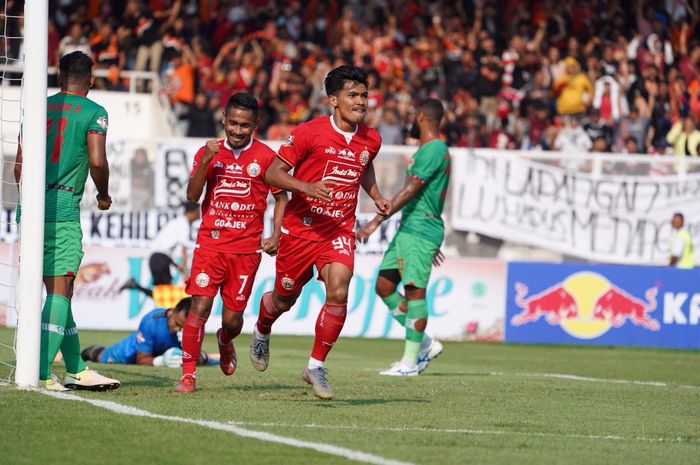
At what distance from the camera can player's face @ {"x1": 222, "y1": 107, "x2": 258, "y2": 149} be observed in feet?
31.3

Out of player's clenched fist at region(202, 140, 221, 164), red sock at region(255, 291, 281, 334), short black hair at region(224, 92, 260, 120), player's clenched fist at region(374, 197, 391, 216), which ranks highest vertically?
short black hair at region(224, 92, 260, 120)

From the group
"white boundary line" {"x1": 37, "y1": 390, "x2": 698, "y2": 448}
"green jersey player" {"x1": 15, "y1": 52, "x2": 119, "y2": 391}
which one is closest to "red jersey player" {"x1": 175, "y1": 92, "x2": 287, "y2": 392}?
"green jersey player" {"x1": 15, "y1": 52, "x2": 119, "y2": 391}

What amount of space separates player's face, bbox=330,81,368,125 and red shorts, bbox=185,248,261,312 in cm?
136

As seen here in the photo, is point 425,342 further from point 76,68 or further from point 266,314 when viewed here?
point 76,68

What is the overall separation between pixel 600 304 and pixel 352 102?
12.5m

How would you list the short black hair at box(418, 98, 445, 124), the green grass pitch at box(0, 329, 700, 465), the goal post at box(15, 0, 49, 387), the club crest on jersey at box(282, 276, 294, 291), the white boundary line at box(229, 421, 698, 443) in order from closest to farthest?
the green grass pitch at box(0, 329, 700, 465), the white boundary line at box(229, 421, 698, 443), the goal post at box(15, 0, 49, 387), the club crest on jersey at box(282, 276, 294, 291), the short black hair at box(418, 98, 445, 124)

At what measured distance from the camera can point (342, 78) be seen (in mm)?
9172

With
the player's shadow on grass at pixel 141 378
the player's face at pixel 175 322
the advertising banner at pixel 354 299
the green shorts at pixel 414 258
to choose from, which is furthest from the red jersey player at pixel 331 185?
the advertising banner at pixel 354 299

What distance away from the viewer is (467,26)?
2792 centimetres

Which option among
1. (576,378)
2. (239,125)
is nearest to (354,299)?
(576,378)

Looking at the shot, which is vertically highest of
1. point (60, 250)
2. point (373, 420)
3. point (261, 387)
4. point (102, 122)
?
point (102, 122)

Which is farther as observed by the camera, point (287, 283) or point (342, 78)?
point (287, 283)

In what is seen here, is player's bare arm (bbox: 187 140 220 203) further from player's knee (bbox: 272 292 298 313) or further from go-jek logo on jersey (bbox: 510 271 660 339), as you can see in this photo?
go-jek logo on jersey (bbox: 510 271 660 339)

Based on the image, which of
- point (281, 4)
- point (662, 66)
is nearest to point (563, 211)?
point (662, 66)
